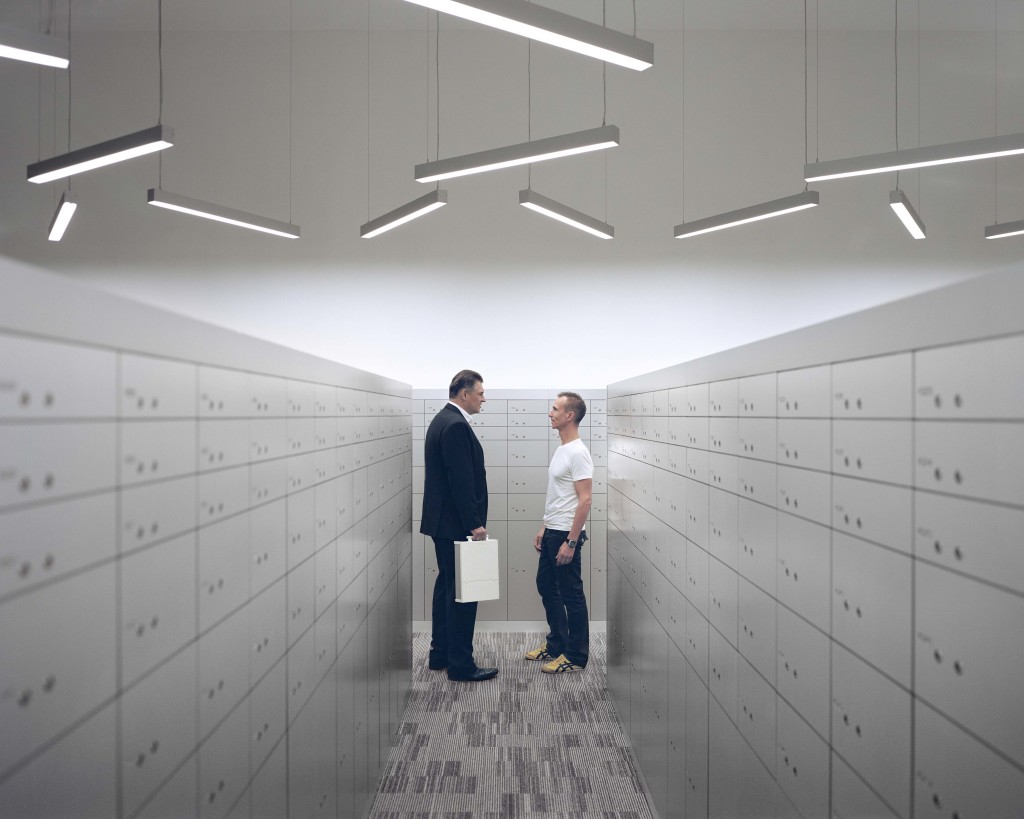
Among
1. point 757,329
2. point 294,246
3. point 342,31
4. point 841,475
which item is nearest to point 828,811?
point 841,475

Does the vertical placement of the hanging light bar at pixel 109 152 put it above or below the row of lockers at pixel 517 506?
above

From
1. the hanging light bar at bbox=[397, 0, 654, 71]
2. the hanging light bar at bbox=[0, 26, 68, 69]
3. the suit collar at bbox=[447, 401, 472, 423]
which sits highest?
the hanging light bar at bbox=[0, 26, 68, 69]

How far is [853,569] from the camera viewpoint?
1.33m

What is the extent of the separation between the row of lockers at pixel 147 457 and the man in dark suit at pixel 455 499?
7.27 feet

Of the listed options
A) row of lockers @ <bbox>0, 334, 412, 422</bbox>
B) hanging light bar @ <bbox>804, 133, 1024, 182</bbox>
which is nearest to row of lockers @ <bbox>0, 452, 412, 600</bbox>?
row of lockers @ <bbox>0, 334, 412, 422</bbox>

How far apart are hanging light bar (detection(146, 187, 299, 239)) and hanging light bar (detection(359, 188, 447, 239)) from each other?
608mm

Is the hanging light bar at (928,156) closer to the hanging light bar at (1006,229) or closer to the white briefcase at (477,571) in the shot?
the hanging light bar at (1006,229)

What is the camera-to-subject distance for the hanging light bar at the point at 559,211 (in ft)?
15.0

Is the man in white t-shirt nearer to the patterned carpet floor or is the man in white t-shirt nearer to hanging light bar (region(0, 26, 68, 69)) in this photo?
the patterned carpet floor

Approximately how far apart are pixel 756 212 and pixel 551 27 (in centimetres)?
299

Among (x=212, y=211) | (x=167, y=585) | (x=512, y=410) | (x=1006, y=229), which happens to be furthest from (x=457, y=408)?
(x=1006, y=229)

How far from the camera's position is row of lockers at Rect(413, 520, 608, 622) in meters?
5.90

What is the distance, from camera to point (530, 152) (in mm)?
3660

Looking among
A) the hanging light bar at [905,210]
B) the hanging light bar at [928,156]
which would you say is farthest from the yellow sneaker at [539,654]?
the hanging light bar at [905,210]
